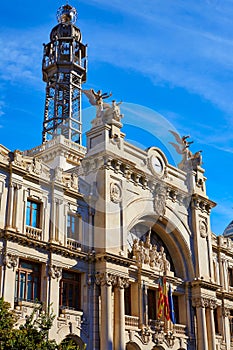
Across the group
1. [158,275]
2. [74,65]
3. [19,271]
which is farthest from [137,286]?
[74,65]

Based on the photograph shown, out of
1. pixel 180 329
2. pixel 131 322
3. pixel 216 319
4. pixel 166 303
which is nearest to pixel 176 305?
pixel 180 329

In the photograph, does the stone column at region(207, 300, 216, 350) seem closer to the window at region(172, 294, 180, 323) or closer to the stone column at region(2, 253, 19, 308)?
the window at region(172, 294, 180, 323)

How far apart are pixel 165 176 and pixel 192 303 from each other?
1093cm

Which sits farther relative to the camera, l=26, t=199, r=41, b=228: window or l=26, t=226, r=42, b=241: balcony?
l=26, t=199, r=41, b=228: window

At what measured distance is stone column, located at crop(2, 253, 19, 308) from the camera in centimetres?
3556

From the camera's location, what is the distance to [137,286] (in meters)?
44.2

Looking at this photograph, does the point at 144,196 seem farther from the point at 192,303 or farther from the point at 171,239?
the point at 192,303

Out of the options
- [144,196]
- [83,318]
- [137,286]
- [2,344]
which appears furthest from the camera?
[144,196]

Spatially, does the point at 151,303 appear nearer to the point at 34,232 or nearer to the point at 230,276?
the point at 34,232

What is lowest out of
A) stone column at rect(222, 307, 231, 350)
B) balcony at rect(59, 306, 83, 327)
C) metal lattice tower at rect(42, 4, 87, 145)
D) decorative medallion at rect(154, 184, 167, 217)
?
balcony at rect(59, 306, 83, 327)

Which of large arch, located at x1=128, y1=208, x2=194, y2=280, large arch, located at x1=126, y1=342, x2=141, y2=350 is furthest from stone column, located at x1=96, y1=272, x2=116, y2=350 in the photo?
large arch, located at x1=128, y1=208, x2=194, y2=280

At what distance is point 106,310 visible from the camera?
3975 cm

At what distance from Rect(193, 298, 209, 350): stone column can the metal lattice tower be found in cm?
2429

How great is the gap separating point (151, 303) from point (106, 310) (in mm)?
7362
